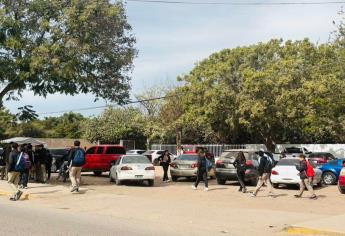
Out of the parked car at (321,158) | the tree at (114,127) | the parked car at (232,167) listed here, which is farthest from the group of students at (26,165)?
the tree at (114,127)

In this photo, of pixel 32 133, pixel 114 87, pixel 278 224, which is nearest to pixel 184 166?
pixel 114 87

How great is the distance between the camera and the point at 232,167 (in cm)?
2319

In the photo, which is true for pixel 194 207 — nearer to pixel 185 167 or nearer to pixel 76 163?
pixel 76 163

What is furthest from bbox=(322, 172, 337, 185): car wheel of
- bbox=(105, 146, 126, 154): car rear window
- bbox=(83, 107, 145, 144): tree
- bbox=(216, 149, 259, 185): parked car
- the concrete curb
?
bbox=(83, 107, 145, 144): tree

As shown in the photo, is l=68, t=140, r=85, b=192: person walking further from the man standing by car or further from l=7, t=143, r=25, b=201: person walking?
the man standing by car

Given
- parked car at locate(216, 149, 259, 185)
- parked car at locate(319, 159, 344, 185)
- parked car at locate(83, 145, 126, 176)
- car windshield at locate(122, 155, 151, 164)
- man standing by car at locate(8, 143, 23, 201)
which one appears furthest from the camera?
parked car at locate(83, 145, 126, 176)

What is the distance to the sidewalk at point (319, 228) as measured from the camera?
10945 millimetres

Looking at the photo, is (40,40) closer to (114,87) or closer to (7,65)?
(7,65)

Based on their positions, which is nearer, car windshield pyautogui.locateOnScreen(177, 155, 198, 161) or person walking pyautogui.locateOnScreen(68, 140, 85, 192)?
person walking pyautogui.locateOnScreen(68, 140, 85, 192)

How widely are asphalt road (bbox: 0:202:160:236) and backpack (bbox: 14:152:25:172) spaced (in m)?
3.06

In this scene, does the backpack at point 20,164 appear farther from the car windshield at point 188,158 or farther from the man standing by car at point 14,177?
the car windshield at point 188,158

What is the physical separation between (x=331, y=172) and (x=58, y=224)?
648 inches

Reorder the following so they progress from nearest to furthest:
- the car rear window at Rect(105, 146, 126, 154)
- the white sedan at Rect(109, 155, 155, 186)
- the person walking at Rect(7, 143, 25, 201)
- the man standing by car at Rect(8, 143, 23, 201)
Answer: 1. the man standing by car at Rect(8, 143, 23, 201)
2. the person walking at Rect(7, 143, 25, 201)
3. the white sedan at Rect(109, 155, 155, 186)
4. the car rear window at Rect(105, 146, 126, 154)

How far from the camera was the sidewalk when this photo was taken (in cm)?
1095
